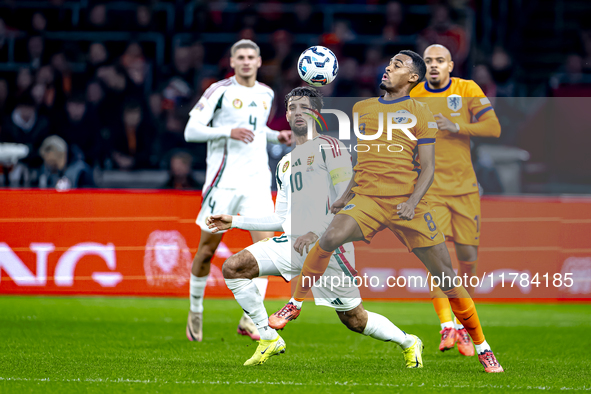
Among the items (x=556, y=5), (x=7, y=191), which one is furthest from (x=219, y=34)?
(x=556, y=5)

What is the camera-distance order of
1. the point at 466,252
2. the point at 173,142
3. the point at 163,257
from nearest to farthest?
1. the point at 466,252
2. the point at 163,257
3. the point at 173,142

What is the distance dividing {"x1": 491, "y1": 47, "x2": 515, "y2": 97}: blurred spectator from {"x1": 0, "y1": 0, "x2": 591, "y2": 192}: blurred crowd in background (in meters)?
0.02

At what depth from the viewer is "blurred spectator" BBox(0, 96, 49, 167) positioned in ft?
35.2

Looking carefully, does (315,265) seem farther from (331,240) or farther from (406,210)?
(406,210)

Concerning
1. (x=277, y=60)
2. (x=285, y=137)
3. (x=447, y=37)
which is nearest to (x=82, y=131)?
(x=277, y=60)

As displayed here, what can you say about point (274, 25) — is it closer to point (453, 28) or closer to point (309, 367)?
point (453, 28)

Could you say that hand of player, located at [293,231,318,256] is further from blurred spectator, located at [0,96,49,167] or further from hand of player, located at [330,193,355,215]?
blurred spectator, located at [0,96,49,167]

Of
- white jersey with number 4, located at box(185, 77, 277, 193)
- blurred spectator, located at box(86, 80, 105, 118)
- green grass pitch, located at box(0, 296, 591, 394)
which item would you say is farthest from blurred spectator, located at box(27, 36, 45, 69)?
white jersey with number 4, located at box(185, 77, 277, 193)

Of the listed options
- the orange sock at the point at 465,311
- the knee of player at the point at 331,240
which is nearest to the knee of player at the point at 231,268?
the knee of player at the point at 331,240

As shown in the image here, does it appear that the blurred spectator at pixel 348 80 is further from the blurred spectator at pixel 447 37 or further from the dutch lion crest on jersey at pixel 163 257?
the dutch lion crest on jersey at pixel 163 257

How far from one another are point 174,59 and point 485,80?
490 cm

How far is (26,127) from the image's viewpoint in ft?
35.8

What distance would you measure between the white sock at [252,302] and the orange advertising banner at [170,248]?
11.6 ft

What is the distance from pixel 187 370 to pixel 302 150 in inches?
63.7
